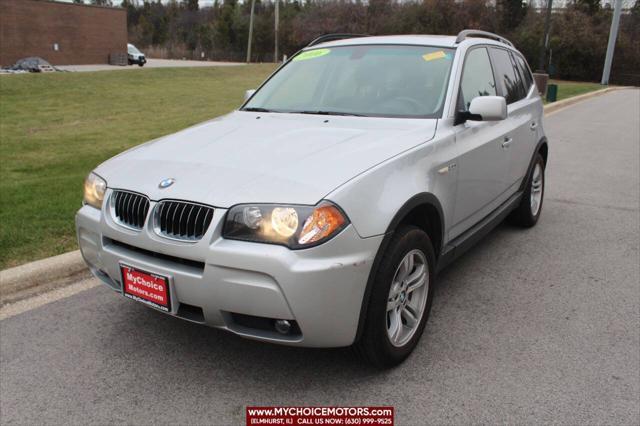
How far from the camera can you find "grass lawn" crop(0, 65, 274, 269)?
5004mm

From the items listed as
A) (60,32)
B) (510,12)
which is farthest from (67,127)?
(510,12)

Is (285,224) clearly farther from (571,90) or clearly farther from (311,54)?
(571,90)

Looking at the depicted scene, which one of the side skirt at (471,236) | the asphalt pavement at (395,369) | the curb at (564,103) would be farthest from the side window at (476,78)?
the curb at (564,103)

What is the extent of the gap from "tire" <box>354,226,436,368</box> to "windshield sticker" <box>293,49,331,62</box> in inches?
78.4

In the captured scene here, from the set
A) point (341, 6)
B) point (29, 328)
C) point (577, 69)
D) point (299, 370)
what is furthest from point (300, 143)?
point (341, 6)

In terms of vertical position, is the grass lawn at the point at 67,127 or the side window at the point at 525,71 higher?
the side window at the point at 525,71

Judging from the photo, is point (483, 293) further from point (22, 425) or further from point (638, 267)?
point (22, 425)

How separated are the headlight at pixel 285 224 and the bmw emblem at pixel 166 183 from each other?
0.42m

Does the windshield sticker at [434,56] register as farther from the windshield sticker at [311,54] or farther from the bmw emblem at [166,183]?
the bmw emblem at [166,183]

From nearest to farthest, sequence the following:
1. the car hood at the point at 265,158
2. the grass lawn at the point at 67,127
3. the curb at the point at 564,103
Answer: the car hood at the point at 265,158 → the grass lawn at the point at 67,127 → the curb at the point at 564,103

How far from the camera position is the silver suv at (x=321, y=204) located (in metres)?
2.54

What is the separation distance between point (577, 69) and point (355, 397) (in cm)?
5182

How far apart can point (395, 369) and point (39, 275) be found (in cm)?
264

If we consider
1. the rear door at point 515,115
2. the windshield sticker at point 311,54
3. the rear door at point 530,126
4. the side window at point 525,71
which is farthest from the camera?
the side window at point 525,71
